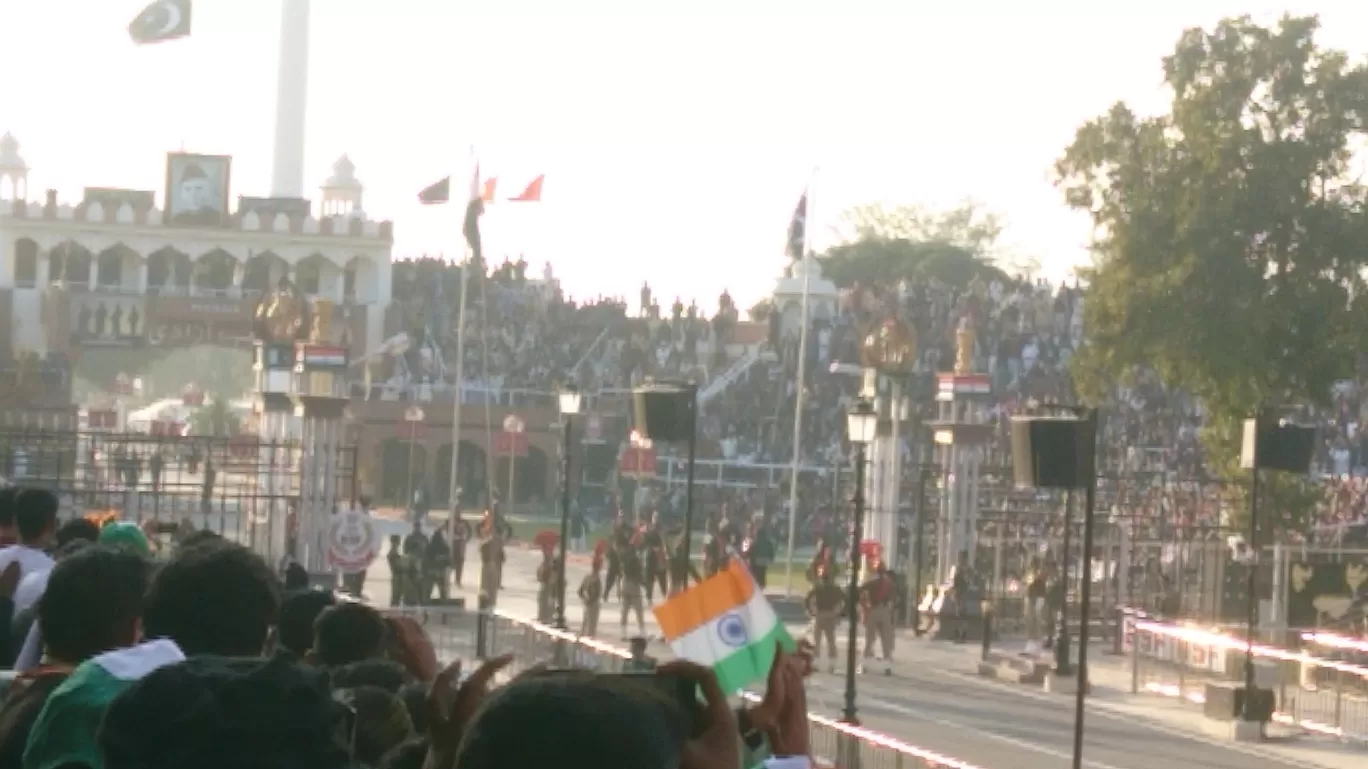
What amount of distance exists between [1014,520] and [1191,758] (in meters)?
14.6

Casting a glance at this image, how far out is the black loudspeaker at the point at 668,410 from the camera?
2548cm

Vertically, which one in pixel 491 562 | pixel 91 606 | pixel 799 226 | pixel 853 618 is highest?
pixel 799 226

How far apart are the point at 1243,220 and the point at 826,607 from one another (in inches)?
404

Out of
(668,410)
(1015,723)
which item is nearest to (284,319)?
(1015,723)

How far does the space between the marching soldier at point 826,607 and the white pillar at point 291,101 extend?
65.3 m

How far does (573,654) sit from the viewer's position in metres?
22.0

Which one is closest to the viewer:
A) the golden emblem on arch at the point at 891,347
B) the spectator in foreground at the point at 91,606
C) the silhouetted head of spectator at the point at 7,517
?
the spectator in foreground at the point at 91,606

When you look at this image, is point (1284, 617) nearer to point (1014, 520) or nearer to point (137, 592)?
point (1014, 520)

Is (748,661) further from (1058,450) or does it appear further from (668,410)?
(668,410)

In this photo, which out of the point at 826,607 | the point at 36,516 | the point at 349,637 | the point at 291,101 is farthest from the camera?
the point at 291,101

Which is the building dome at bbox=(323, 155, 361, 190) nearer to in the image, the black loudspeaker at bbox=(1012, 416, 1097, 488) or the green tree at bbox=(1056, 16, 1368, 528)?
the green tree at bbox=(1056, 16, 1368, 528)

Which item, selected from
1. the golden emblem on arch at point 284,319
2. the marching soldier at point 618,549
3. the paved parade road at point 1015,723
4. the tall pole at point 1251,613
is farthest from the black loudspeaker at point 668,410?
the golden emblem on arch at point 284,319

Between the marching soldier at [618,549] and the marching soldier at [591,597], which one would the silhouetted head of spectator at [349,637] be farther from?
the marching soldier at [618,549]

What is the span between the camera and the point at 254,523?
35969mm
